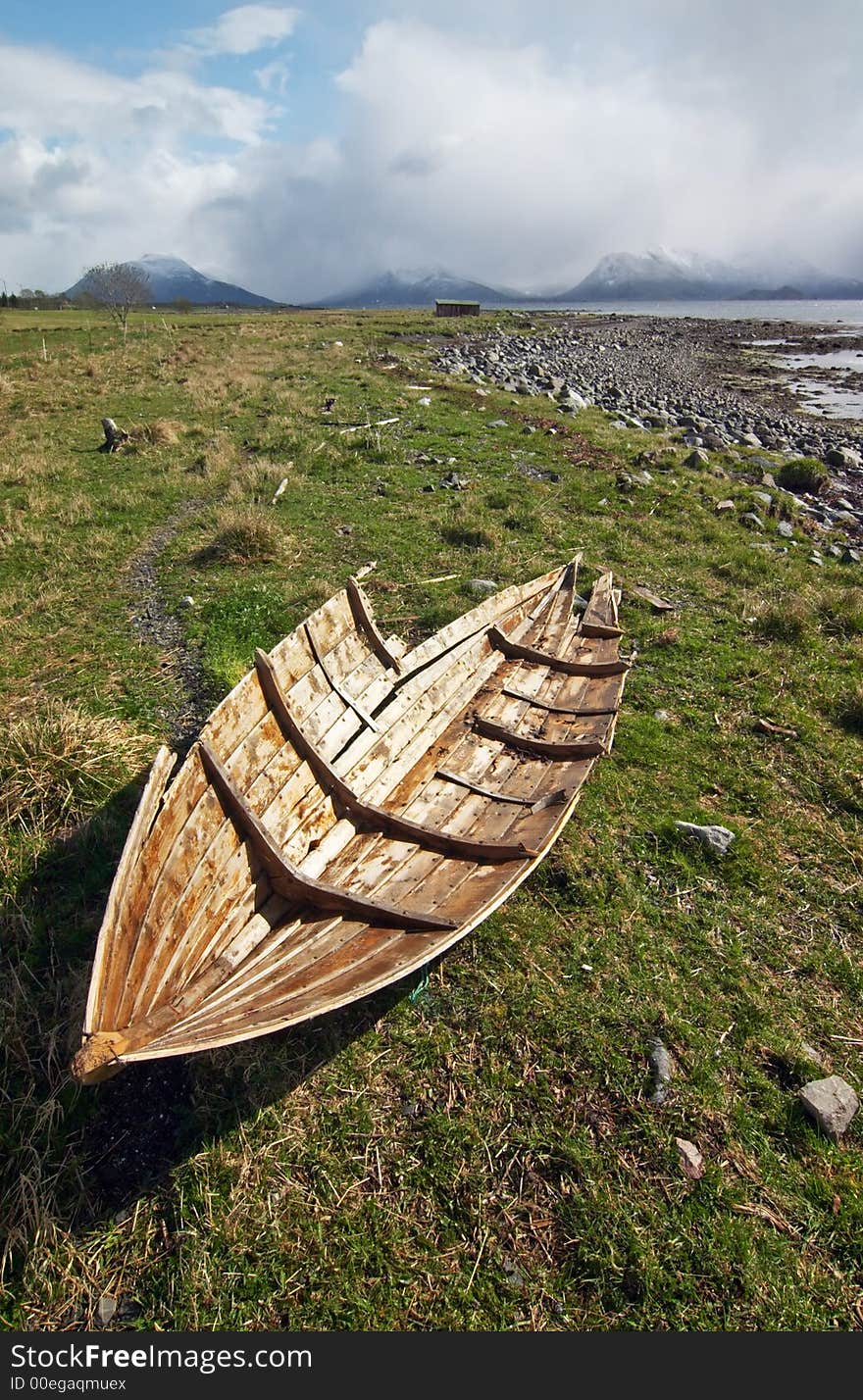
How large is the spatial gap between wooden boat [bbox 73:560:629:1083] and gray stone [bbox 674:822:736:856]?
1201mm

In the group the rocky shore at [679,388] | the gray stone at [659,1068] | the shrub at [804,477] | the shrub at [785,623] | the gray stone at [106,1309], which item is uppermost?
the rocky shore at [679,388]

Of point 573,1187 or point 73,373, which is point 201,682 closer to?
point 573,1187

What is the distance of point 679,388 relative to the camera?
38594 mm

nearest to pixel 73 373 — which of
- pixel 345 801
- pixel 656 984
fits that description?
pixel 345 801

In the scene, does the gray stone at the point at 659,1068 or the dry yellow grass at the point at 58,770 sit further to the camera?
the dry yellow grass at the point at 58,770

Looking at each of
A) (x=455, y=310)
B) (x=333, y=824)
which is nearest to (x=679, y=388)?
(x=333, y=824)

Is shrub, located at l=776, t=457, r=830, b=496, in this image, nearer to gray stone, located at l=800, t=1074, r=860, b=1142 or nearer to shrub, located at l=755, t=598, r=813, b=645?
shrub, located at l=755, t=598, r=813, b=645

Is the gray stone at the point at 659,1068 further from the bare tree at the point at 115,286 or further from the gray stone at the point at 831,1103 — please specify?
the bare tree at the point at 115,286

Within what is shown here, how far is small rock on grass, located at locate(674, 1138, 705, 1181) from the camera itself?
419 centimetres

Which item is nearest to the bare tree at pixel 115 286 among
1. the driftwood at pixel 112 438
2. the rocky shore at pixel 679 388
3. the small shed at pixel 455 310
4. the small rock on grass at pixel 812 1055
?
the rocky shore at pixel 679 388

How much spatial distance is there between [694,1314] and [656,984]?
208 cm

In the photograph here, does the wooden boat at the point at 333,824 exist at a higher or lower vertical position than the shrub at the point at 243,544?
lower

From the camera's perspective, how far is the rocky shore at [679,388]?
24125mm

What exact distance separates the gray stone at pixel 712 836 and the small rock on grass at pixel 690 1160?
2.90 m
